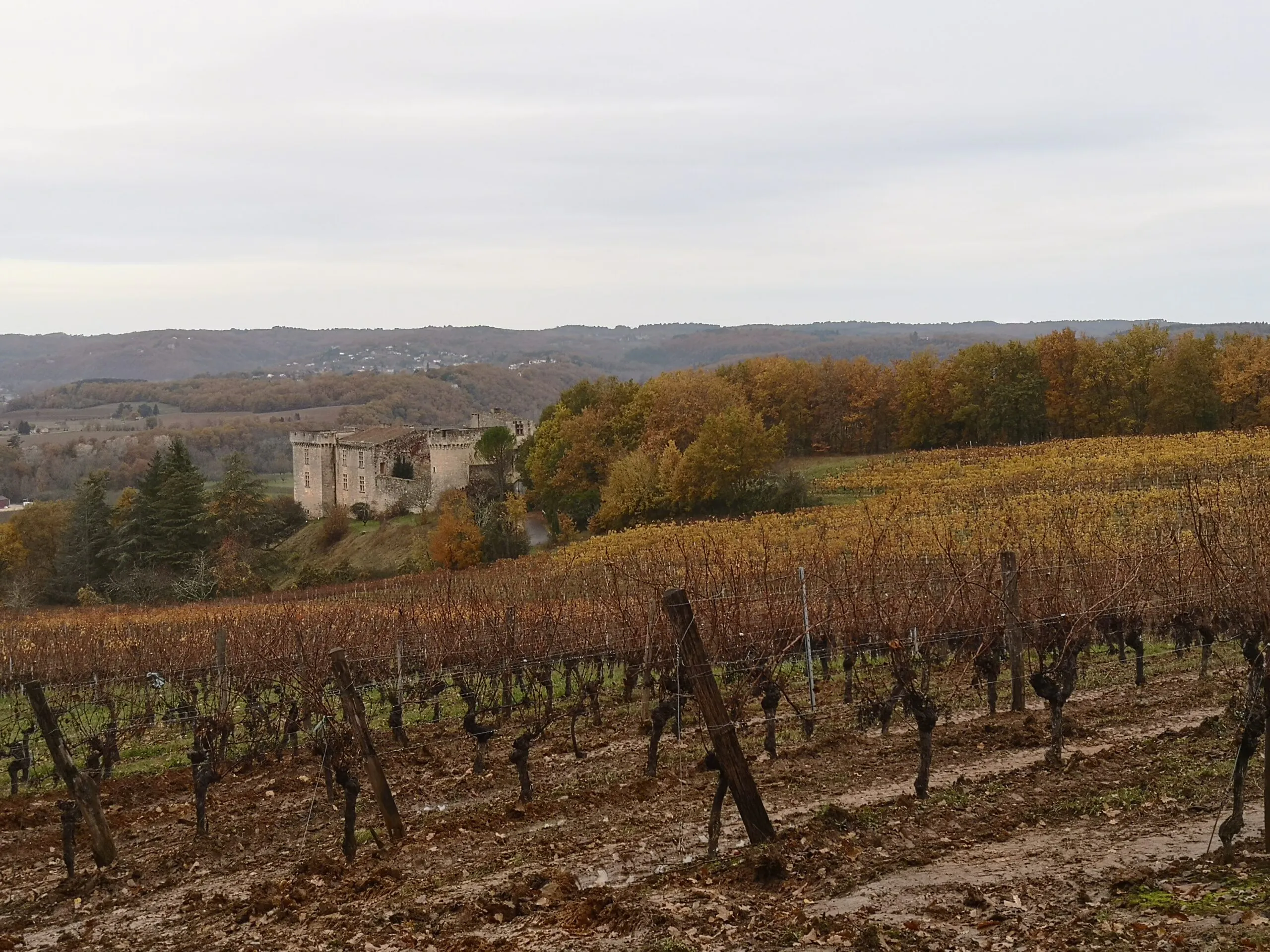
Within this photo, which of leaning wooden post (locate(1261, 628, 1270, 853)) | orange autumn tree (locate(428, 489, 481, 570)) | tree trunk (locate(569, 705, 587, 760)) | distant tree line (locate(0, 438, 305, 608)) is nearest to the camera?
leaning wooden post (locate(1261, 628, 1270, 853))

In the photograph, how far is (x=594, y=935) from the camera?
23.3 feet

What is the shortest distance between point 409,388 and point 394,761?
175840 mm

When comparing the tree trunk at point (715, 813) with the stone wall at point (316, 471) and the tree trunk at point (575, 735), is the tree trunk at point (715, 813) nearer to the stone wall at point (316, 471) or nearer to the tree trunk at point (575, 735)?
the tree trunk at point (575, 735)

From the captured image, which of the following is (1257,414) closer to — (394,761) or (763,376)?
(763,376)

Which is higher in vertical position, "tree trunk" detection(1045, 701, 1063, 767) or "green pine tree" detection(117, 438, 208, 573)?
"tree trunk" detection(1045, 701, 1063, 767)

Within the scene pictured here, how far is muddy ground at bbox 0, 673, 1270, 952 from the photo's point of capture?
22.5 feet

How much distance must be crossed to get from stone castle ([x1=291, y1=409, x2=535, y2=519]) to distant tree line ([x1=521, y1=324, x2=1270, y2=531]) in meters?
3.40

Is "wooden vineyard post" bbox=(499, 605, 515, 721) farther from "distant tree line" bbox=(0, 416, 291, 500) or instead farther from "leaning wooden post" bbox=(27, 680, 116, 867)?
"distant tree line" bbox=(0, 416, 291, 500)

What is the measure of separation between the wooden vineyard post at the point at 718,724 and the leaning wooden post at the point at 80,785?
521cm

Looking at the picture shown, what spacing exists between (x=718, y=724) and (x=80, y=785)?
18.2ft

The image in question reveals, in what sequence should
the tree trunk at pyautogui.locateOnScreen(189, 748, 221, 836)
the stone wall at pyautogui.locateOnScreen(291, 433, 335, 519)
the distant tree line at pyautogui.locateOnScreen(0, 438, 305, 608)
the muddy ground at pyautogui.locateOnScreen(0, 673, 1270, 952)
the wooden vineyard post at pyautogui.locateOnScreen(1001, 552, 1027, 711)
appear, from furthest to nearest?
the stone wall at pyautogui.locateOnScreen(291, 433, 335, 519) → the distant tree line at pyautogui.locateOnScreen(0, 438, 305, 608) → the wooden vineyard post at pyautogui.locateOnScreen(1001, 552, 1027, 711) → the tree trunk at pyautogui.locateOnScreen(189, 748, 221, 836) → the muddy ground at pyautogui.locateOnScreen(0, 673, 1270, 952)

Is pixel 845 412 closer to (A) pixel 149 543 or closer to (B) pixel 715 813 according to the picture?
(A) pixel 149 543

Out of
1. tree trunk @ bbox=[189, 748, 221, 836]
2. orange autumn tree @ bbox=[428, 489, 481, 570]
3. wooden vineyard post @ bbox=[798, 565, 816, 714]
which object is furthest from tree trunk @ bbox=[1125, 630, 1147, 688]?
orange autumn tree @ bbox=[428, 489, 481, 570]

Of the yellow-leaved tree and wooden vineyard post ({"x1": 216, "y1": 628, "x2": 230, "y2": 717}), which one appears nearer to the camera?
wooden vineyard post ({"x1": 216, "y1": 628, "x2": 230, "y2": 717})
